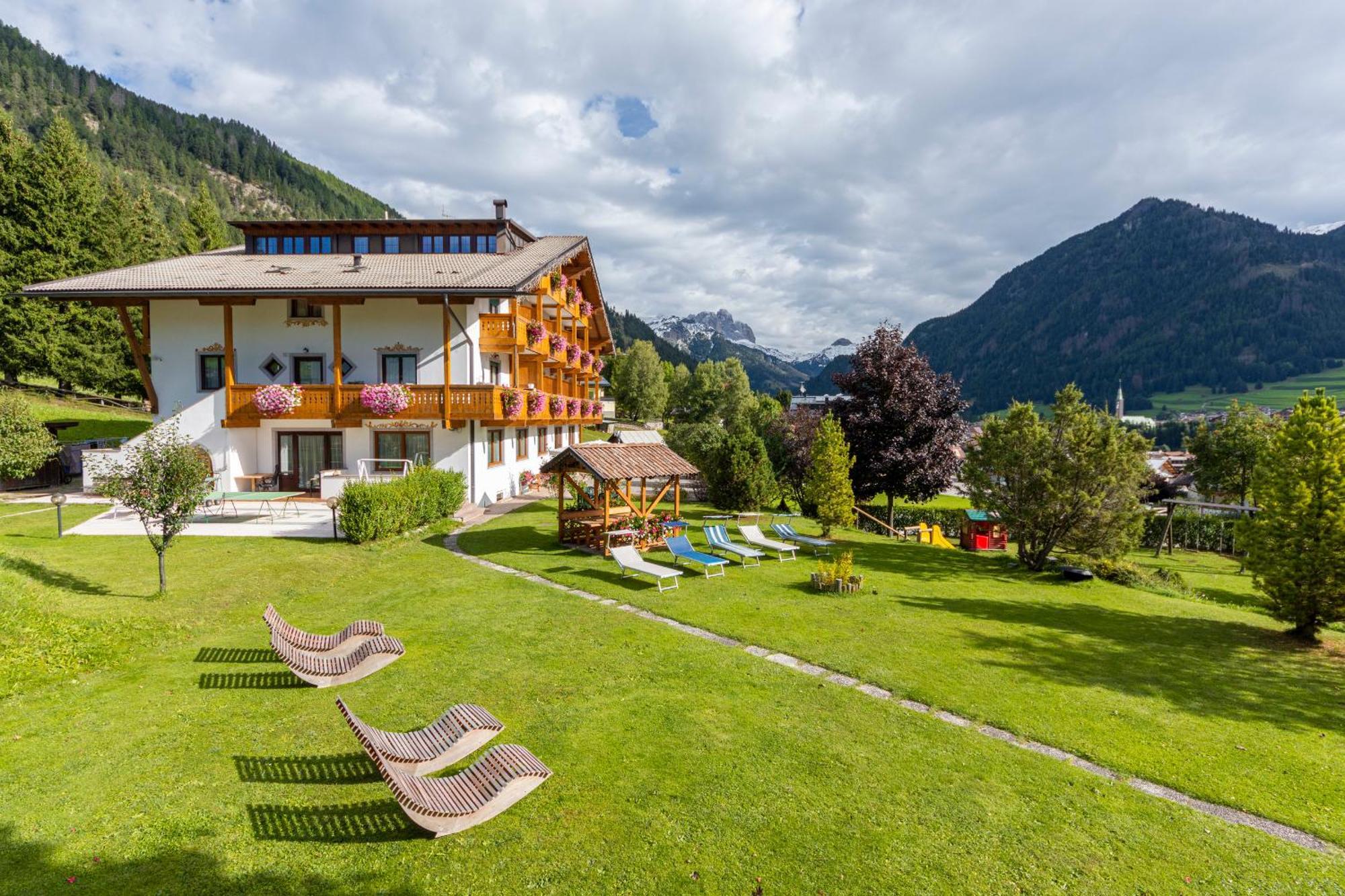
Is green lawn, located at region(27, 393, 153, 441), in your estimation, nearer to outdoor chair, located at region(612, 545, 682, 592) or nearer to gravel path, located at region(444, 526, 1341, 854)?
outdoor chair, located at region(612, 545, 682, 592)

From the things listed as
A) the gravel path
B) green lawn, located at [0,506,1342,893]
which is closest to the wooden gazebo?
the gravel path

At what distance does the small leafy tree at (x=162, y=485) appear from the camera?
1120 cm

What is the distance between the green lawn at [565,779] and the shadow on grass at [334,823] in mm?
25

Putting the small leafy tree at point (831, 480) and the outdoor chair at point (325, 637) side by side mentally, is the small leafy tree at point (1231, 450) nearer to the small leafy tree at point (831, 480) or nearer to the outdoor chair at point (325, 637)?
the small leafy tree at point (831, 480)

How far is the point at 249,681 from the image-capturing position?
8406 mm

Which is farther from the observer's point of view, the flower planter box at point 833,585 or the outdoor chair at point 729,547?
the outdoor chair at point 729,547

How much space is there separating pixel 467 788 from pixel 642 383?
76416 millimetres

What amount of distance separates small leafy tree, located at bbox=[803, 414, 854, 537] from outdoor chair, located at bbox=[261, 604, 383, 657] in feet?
47.2

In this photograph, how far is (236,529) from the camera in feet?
58.5

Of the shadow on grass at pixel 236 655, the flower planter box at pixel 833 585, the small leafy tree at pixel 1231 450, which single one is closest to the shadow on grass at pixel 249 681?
the shadow on grass at pixel 236 655

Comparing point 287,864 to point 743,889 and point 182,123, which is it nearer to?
point 743,889

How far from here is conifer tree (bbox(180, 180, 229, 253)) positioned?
1897 inches

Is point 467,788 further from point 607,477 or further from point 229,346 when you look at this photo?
point 229,346

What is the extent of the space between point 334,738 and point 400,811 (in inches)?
70.1
